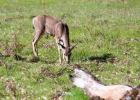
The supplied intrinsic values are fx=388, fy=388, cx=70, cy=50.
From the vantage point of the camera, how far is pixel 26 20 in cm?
2236

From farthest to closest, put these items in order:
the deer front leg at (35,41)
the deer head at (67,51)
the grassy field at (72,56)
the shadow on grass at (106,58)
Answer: the deer front leg at (35,41) < the shadow on grass at (106,58) < the deer head at (67,51) < the grassy field at (72,56)

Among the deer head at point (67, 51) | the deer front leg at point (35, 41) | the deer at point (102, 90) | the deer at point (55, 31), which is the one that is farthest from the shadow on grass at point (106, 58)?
the deer at point (102, 90)

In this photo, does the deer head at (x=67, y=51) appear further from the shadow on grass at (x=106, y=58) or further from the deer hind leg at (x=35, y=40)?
the deer hind leg at (x=35, y=40)

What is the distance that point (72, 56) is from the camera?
15992 millimetres

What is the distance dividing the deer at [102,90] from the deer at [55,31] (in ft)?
18.7

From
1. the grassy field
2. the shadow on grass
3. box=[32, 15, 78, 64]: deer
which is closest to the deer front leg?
box=[32, 15, 78, 64]: deer

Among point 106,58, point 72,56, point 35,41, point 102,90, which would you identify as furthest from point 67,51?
point 102,90

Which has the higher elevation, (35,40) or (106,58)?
(35,40)

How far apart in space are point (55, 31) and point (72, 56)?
1882 mm

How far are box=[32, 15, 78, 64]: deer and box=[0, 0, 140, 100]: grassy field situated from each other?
36 cm

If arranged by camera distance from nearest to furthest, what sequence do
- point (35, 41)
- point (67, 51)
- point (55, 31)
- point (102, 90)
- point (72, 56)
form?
point (102, 90), point (67, 51), point (72, 56), point (35, 41), point (55, 31)

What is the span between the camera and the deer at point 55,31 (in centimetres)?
1583

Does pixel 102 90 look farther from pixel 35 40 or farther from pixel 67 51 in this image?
pixel 35 40

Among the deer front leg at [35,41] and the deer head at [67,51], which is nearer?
the deer head at [67,51]
